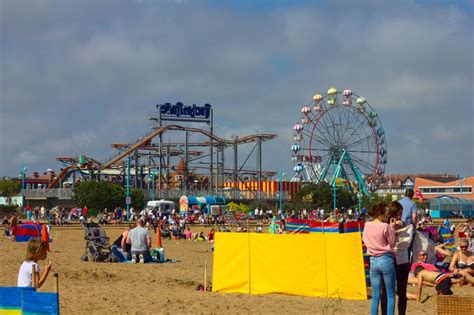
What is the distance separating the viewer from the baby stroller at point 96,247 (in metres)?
19.6

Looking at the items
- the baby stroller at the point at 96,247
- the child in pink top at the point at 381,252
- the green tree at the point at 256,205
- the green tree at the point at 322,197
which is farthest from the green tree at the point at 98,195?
the child in pink top at the point at 381,252

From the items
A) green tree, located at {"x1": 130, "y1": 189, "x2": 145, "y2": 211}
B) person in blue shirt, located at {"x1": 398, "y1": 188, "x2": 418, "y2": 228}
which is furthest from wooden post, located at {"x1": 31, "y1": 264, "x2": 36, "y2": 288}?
green tree, located at {"x1": 130, "y1": 189, "x2": 145, "y2": 211}

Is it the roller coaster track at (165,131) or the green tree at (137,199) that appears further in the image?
the roller coaster track at (165,131)

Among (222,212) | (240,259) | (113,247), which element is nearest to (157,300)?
(240,259)

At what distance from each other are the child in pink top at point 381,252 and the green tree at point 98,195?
2374 inches

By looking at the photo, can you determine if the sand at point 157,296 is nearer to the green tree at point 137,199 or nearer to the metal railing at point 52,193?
the green tree at point 137,199

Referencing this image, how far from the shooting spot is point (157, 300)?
1233 cm

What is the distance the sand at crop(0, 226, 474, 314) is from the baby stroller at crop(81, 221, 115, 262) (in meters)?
0.91

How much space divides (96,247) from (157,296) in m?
7.27

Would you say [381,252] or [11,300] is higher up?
[381,252]

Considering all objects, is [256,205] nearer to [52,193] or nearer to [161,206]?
[161,206]

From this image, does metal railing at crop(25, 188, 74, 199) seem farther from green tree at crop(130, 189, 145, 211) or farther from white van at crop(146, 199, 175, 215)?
white van at crop(146, 199, 175, 215)

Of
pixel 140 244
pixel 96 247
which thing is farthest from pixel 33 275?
pixel 96 247

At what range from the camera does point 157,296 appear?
12.8m
